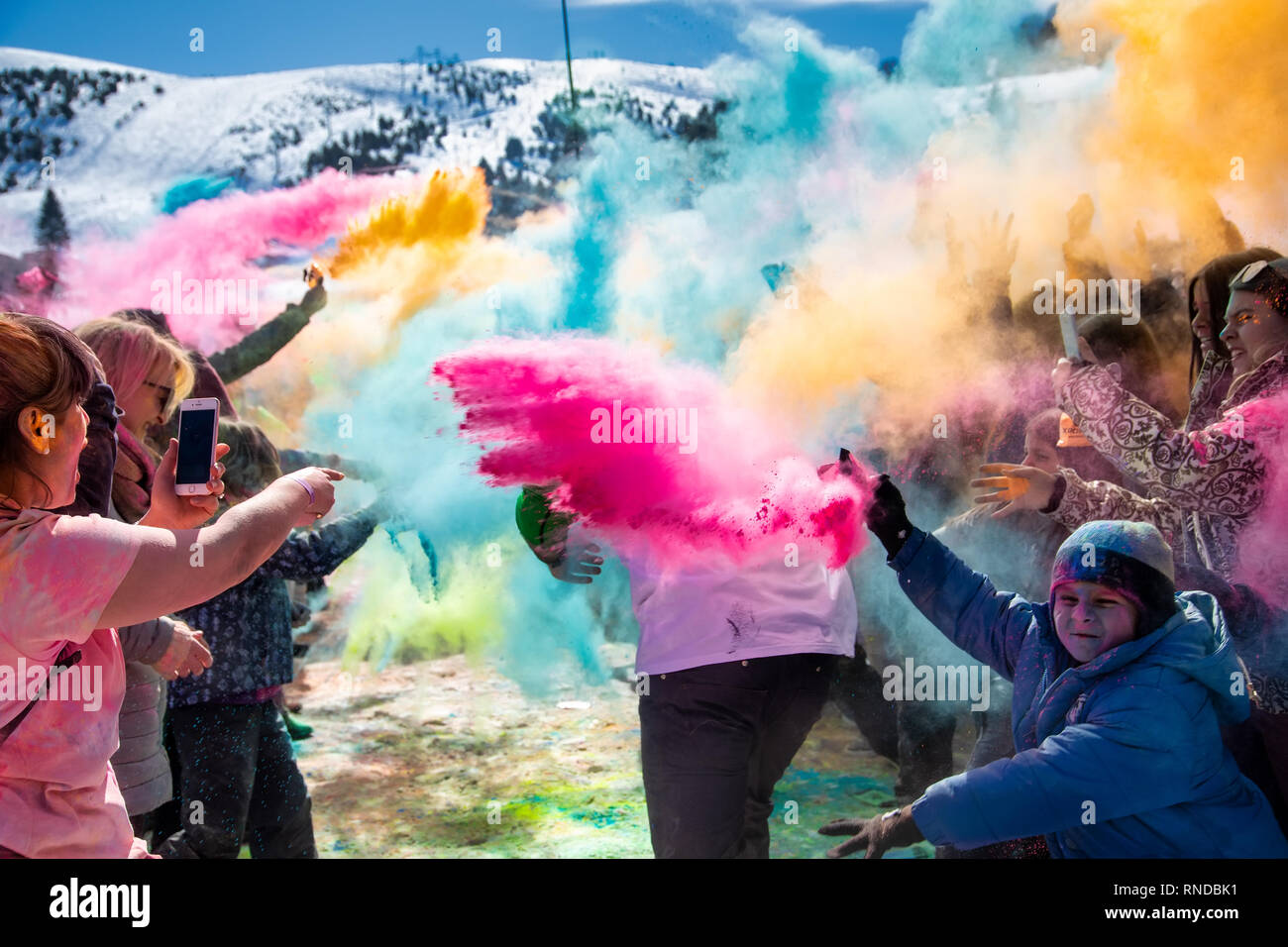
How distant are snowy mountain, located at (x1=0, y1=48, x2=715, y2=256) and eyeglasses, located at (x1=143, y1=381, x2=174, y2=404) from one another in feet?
4.38

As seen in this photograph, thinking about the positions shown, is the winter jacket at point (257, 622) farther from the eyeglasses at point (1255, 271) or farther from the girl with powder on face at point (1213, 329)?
the eyeglasses at point (1255, 271)

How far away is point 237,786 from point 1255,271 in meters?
2.88

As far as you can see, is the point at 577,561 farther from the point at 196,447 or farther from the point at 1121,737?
the point at 1121,737

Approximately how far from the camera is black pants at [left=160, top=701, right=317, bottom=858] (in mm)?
2494

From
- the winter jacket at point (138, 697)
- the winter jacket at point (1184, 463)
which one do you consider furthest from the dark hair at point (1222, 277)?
the winter jacket at point (138, 697)

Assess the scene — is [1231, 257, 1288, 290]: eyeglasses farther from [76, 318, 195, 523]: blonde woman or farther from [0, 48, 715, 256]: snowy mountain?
[76, 318, 195, 523]: blonde woman

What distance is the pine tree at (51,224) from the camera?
12.0ft

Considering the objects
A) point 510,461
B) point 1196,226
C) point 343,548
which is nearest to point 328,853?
point 343,548

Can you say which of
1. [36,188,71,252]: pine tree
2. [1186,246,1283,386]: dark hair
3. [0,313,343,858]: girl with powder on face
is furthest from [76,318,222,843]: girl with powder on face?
[1186,246,1283,386]: dark hair

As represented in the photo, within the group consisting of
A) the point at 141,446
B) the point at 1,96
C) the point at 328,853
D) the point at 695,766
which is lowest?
the point at 328,853
